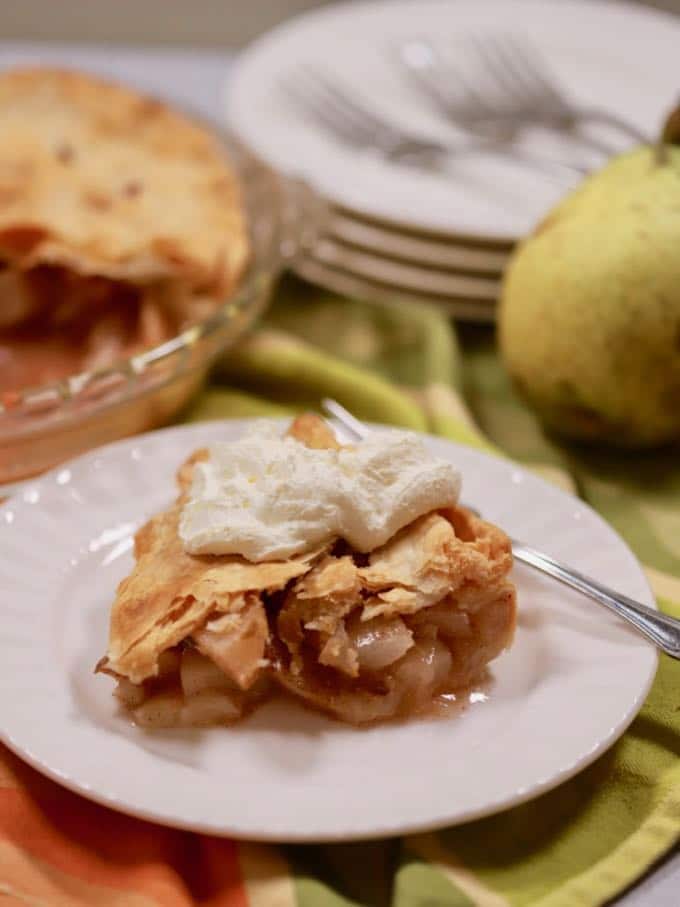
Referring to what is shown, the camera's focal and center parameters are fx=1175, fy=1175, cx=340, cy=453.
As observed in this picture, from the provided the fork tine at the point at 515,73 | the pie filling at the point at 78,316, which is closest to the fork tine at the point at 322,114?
the fork tine at the point at 515,73

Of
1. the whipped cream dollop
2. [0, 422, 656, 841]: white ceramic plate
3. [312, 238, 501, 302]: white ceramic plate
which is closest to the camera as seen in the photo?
[0, 422, 656, 841]: white ceramic plate

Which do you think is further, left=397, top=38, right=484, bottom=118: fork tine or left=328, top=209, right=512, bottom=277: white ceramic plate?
left=397, top=38, right=484, bottom=118: fork tine

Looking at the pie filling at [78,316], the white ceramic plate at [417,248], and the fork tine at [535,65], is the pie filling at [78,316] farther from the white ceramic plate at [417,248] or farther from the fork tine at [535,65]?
the fork tine at [535,65]

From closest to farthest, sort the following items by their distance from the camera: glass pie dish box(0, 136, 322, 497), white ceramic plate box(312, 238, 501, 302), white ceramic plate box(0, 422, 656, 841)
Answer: white ceramic plate box(0, 422, 656, 841) < glass pie dish box(0, 136, 322, 497) < white ceramic plate box(312, 238, 501, 302)

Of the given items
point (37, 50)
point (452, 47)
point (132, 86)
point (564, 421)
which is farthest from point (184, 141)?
point (37, 50)

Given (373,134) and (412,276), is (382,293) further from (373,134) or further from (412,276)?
(373,134)

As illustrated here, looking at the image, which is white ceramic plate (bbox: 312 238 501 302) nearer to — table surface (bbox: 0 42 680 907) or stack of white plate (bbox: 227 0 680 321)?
stack of white plate (bbox: 227 0 680 321)

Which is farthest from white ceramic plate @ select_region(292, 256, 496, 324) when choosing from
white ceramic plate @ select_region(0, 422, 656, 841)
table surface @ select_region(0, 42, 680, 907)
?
Result: table surface @ select_region(0, 42, 680, 907)

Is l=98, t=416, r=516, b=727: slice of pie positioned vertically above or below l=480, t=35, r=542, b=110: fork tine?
below
